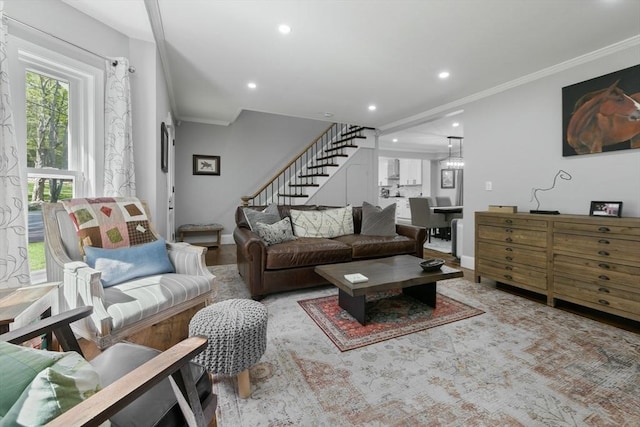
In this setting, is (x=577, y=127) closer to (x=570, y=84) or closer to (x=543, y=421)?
(x=570, y=84)

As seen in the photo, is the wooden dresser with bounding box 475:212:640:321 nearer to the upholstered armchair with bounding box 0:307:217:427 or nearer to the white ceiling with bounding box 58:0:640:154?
the white ceiling with bounding box 58:0:640:154

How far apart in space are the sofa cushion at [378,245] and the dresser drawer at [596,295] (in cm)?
146

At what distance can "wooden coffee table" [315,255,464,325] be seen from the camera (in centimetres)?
208

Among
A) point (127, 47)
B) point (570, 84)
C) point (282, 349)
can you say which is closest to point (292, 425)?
point (282, 349)

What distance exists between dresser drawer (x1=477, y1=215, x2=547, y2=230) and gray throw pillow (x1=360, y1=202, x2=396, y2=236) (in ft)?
3.38

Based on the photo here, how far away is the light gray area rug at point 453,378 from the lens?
133 cm

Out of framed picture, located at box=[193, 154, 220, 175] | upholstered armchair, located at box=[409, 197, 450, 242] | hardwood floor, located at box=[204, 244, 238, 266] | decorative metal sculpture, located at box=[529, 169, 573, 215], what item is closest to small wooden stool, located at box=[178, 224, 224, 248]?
hardwood floor, located at box=[204, 244, 238, 266]

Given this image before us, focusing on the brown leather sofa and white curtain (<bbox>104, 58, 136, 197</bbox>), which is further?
the brown leather sofa

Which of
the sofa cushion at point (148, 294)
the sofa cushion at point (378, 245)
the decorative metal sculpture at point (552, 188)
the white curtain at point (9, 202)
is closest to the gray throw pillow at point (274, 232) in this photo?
the sofa cushion at point (378, 245)

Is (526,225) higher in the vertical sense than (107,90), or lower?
lower

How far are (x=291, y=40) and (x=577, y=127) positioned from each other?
3027 mm

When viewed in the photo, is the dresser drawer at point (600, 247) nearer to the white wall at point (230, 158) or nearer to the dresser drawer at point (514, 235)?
the dresser drawer at point (514, 235)

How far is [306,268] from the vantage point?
9.58 ft

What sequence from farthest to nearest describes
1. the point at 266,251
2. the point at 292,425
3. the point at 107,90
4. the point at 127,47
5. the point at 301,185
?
the point at 301,185, the point at 266,251, the point at 127,47, the point at 107,90, the point at 292,425
